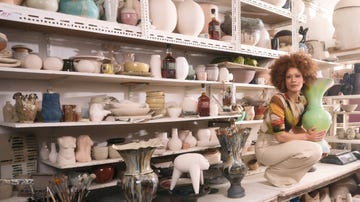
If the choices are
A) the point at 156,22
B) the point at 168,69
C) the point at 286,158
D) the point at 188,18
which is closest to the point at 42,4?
the point at 156,22

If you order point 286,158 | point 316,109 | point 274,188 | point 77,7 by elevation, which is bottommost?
point 274,188

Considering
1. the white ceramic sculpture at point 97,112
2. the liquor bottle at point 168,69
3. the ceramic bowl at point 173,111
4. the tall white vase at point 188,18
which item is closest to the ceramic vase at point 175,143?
the ceramic bowl at point 173,111

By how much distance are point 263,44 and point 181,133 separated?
125cm

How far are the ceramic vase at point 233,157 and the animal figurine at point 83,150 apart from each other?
0.85 metres

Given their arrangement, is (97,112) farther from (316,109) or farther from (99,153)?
(316,109)

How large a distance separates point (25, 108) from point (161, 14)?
3.47ft

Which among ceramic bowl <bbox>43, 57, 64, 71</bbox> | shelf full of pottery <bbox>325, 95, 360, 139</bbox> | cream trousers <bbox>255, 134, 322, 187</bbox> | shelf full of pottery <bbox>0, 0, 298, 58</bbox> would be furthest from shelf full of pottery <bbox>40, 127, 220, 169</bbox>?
shelf full of pottery <bbox>325, 95, 360, 139</bbox>

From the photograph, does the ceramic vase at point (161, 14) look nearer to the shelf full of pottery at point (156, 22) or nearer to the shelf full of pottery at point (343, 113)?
the shelf full of pottery at point (156, 22)

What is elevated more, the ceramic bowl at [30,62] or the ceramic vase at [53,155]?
the ceramic bowl at [30,62]

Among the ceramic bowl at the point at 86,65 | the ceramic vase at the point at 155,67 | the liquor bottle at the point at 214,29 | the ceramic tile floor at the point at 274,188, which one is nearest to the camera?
the ceramic bowl at the point at 86,65

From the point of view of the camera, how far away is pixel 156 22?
1.95 meters

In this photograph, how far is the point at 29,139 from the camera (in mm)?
1694

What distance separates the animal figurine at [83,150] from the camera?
5.26ft

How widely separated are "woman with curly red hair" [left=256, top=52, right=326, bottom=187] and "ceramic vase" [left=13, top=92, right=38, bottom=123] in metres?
1.49
